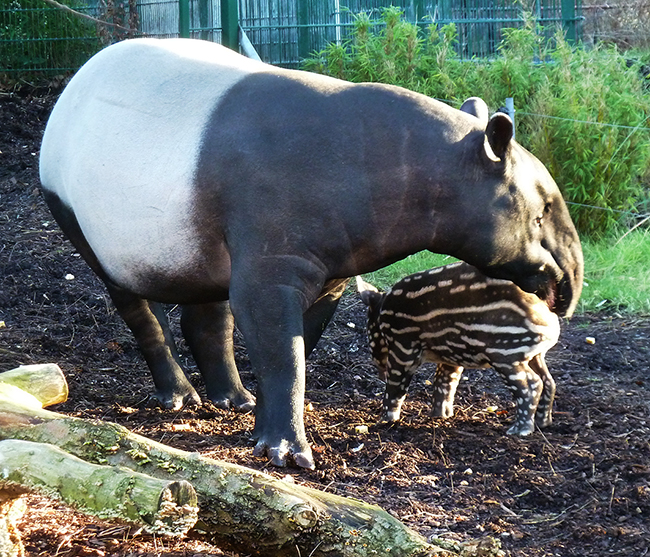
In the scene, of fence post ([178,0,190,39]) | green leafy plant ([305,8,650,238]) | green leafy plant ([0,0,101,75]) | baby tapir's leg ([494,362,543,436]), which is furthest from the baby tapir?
green leafy plant ([0,0,101,75])

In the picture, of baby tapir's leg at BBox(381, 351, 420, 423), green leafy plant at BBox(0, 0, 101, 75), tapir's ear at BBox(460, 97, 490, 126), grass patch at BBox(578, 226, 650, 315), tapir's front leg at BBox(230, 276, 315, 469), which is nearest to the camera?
tapir's front leg at BBox(230, 276, 315, 469)

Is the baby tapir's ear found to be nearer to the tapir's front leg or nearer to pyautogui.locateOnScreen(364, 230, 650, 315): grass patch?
the tapir's front leg

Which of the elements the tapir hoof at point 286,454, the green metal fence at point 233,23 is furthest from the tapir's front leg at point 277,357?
the green metal fence at point 233,23

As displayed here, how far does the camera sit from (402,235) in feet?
12.9

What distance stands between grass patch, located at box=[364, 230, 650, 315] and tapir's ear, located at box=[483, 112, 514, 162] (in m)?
3.35

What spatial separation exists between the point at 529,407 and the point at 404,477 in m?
0.82

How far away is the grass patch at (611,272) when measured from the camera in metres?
6.97

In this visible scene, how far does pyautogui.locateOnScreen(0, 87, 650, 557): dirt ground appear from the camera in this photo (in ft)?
→ 11.1

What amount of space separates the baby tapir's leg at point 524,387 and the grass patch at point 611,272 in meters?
2.63

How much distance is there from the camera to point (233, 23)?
35.1ft

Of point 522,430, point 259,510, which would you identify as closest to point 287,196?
point 259,510

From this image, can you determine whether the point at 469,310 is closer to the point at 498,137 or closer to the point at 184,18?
the point at 498,137

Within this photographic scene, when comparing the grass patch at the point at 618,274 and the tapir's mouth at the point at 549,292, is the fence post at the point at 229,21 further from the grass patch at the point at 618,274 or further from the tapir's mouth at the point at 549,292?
the tapir's mouth at the point at 549,292

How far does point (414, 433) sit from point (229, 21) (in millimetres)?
7320
